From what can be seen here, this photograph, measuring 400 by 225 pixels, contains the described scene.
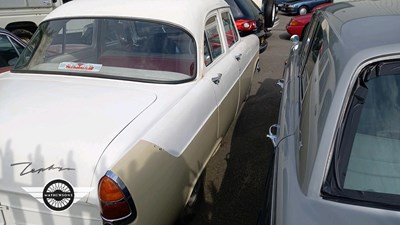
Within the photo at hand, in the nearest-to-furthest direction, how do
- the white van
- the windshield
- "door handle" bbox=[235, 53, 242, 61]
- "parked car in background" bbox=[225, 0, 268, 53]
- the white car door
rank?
the windshield < the white car door < "door handle" bbox=[235, 53, 242, 61] < "parked car in background" bbox=[225, 0, 268, 53] < the white van

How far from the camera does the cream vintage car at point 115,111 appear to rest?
1764mm

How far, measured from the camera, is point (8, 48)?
4.16 m

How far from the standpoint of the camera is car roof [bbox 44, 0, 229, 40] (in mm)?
2941

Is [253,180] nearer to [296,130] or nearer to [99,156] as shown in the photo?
[296,130]

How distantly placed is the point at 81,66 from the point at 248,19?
18.8ft

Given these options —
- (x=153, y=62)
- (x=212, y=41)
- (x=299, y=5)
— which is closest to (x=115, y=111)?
(x=153, y=62)

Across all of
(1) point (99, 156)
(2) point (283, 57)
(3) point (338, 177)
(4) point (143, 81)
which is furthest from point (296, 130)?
(2) point (283, 57)

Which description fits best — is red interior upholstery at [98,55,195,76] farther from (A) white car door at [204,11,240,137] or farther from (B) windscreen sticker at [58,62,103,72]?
(A) white car door at [204,11,240,137]

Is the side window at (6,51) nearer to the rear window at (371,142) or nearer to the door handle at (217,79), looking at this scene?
the door handle at (217,79)

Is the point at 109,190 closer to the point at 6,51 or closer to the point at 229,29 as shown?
the point at 229,29

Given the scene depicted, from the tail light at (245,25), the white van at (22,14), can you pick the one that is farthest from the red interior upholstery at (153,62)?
the white van at (22,14)

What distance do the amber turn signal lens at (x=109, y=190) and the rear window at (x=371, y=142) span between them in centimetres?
94

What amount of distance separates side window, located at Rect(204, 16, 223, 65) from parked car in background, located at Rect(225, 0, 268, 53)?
371cm

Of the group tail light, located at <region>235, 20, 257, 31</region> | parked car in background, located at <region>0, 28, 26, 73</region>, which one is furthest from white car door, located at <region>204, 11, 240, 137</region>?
tail light, located at <region>235, 20, 257, 31</region>
